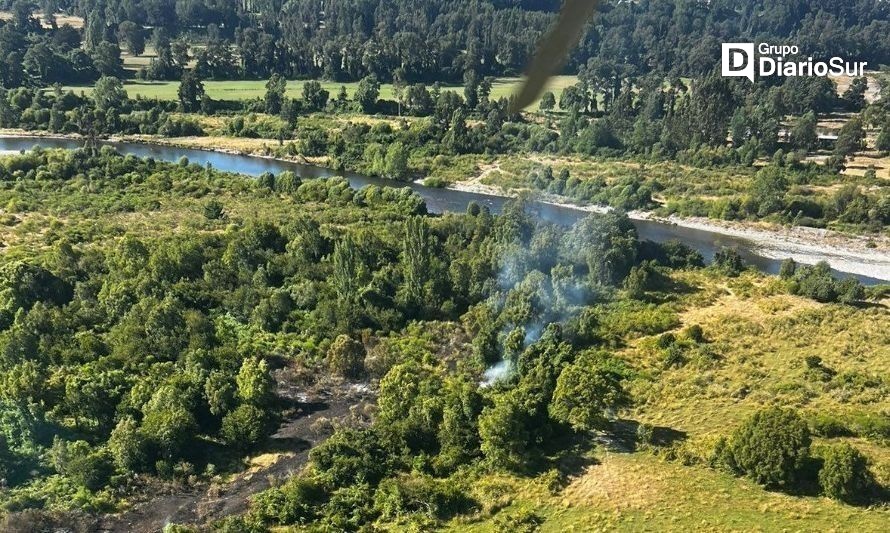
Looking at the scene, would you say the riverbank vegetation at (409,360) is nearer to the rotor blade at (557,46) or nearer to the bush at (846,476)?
the bush at (846,476)

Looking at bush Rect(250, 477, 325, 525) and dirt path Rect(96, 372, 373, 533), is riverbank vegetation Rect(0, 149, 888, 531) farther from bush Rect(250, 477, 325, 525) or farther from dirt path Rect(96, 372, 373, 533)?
dirt path Rect(96, 372, 373, 533)

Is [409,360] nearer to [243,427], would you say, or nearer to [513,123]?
[243,427]

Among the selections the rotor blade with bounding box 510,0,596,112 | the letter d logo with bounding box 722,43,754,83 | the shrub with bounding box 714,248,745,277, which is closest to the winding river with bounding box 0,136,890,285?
the shrub with bounding box 714,248,745,277

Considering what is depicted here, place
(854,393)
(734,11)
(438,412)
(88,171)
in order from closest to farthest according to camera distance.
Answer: (438,412) → (854,393) → (88,171) → (734,11)

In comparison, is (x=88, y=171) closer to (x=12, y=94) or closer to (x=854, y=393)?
(x=12, y=94)

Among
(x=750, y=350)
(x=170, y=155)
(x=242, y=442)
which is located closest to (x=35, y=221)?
(x=170, y=155)
